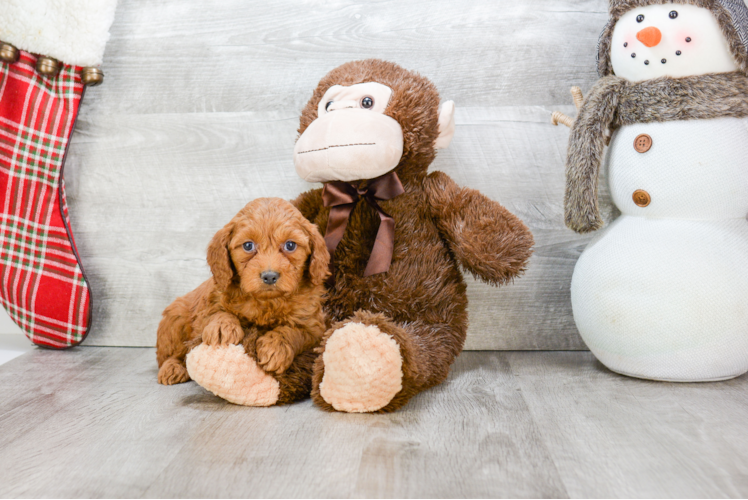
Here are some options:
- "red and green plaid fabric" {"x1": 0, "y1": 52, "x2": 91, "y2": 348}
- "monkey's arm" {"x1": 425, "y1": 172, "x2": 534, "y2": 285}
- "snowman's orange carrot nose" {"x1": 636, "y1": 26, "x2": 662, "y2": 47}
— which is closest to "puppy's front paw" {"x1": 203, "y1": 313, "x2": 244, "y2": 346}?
"monkey's arm" {"x1": 425, "y1": 172, "x2": 534, "y2": 285}

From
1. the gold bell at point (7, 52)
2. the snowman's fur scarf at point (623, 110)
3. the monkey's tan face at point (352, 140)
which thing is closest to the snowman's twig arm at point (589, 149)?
the snowman's fur scarf at point (623, 110)

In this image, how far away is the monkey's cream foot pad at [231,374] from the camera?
95 centimetres

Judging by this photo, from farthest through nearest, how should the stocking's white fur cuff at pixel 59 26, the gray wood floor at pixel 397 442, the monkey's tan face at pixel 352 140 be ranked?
the stocking's white fur cuff at pixel 59 26
the monkey's tan face at pixel 352 140
the gray wood floor at pixel 397 442

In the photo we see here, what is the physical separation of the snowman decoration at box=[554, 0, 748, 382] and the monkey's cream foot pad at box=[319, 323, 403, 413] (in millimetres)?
434

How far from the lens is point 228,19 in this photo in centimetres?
136

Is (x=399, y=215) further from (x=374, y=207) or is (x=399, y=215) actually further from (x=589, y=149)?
(x=589, y=149)

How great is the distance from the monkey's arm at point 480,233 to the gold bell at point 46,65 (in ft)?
2.88

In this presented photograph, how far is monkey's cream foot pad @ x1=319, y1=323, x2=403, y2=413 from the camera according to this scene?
2.95 feet

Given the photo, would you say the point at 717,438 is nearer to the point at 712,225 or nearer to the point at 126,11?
the point at 712,225

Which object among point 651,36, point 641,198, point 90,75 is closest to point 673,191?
point 641,198

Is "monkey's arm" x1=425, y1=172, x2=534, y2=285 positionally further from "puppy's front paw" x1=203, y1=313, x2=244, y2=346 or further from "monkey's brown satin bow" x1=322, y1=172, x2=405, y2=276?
"puppy's front paw" x1=203, y1=313, x2=244, y2=346

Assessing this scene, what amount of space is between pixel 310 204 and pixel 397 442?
20.2 inches

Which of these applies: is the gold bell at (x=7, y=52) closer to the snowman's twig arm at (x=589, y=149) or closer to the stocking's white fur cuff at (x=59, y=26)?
the stocking's white fur cuff at (x=59, y=26)

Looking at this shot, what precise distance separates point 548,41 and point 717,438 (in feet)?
2.83
